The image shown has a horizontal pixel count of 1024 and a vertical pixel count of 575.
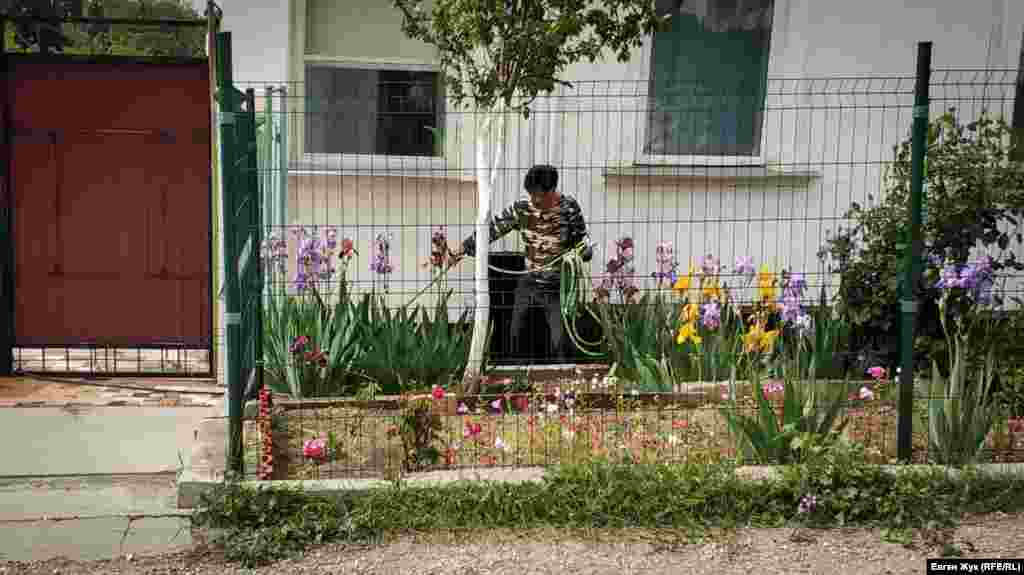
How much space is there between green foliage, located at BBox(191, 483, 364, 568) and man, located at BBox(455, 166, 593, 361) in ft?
9.03

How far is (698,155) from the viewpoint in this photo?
8781 millimetres

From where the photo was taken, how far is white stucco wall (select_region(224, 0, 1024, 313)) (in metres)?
8.23

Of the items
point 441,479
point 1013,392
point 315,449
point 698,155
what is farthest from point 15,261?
point 1013,392

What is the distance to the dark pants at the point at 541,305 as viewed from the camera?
7703 mm

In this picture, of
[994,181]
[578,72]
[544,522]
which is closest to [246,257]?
[544,522]

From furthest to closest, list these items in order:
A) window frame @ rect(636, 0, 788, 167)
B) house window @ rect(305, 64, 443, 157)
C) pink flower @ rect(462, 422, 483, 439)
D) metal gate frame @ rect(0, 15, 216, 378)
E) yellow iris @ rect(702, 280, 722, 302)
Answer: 1. window frame @ rect(636, 0, 788, 167)
2. house window @ rect(305, 64, 443, 157)
3. metal gate frame @ rect(0, 15, 216, 378)
4. yellow iris @ rect(702, 280, 722, 302)
5. pink flower @ rect(462, 422, 483, 439)

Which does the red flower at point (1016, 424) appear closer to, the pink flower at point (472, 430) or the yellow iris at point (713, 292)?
the yellow iris at point (713, 292)

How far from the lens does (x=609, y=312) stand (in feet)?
25.1

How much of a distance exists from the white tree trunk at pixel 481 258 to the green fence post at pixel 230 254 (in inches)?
66.5

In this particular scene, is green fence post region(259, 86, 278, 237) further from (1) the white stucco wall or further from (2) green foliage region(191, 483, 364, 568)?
(2) green foliage region(191, 483, 364, 568)

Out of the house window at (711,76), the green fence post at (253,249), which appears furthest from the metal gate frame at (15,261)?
the house window at (711,76)

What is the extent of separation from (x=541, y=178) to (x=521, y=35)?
155cm

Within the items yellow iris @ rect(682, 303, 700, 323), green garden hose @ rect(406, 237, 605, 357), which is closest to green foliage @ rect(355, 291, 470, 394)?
green garden hose @ rect(406, 237, 605, 357)

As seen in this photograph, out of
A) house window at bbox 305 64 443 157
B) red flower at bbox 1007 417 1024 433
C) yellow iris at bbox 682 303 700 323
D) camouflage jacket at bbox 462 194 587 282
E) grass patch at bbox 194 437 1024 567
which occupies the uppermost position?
house window at bbox 305 64 443 157
